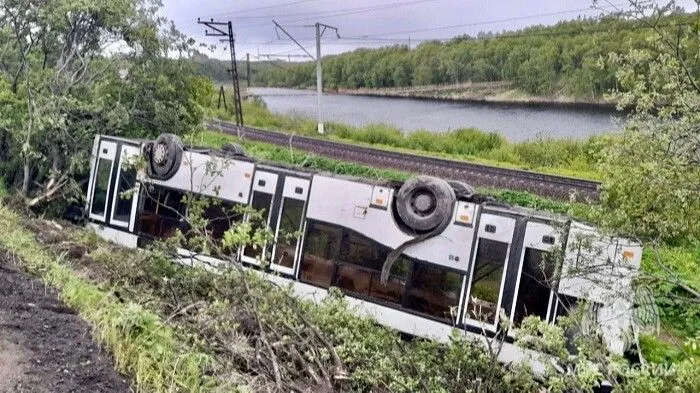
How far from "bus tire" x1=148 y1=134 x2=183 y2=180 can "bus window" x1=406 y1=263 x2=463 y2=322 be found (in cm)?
524

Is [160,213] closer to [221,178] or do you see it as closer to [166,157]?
[166,157]

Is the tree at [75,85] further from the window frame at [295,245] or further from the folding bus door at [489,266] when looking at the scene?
the folding bus door at [489,266]

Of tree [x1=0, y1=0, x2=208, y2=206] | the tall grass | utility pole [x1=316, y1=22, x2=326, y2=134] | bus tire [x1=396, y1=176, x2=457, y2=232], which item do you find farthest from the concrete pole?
the tall grass

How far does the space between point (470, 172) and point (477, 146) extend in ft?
27.7

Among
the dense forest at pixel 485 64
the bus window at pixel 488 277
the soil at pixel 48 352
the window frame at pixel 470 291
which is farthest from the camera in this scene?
the dense forest at pixel 485 64

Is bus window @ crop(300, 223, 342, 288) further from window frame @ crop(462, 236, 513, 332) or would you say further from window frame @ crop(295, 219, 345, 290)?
window frame @ crop(462, 236, 513, 332)

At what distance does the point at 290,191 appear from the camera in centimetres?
1062

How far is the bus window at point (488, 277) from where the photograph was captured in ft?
28.7

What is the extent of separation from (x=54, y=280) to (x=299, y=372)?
3169 millimetres

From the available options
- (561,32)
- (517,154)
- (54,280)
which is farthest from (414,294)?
(561,32)

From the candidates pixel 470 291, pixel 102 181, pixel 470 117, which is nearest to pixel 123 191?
pixel 102 181

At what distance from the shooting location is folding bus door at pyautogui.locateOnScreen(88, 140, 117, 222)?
42.8 ft

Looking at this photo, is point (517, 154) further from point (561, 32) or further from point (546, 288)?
point (561, 32)

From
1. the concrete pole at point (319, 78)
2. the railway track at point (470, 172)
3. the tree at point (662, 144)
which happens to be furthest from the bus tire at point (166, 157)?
the concrete pole at point (319, 78)
